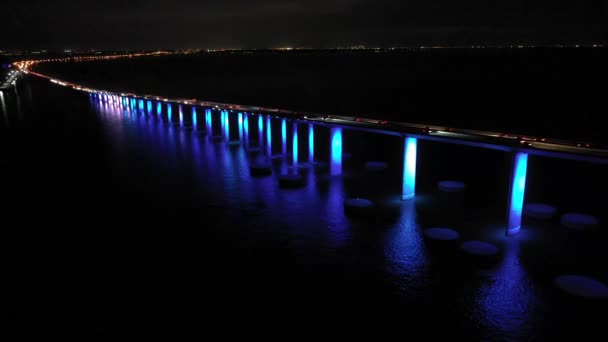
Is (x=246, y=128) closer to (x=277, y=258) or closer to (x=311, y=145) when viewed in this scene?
(x=311, y=145)

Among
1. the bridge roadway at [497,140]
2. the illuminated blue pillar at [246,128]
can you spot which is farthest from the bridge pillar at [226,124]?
the bridge roadway at [497,140]

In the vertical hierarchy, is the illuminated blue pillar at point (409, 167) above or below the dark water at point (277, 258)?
above

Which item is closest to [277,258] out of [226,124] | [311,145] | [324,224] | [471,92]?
[324,224]

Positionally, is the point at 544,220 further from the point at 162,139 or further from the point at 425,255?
the point at 162,139

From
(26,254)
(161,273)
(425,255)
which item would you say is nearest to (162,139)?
(26,254)

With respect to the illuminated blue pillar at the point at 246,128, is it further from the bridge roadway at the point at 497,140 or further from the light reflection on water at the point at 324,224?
the bridge roadway at the point at 497,140

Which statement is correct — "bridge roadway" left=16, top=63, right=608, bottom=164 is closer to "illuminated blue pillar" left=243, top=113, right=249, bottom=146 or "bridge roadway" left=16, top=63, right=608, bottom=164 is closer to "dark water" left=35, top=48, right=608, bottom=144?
"illuminated blue pillar" left=243, top=113, right=249, bottom=146
